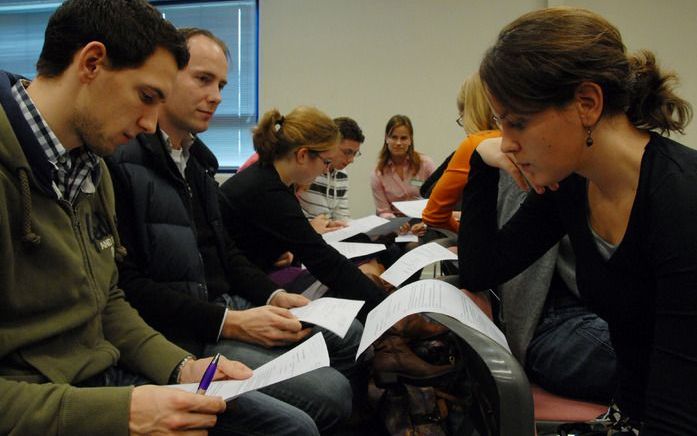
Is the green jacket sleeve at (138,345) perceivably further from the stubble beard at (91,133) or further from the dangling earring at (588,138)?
the dangling earring at (588,138)

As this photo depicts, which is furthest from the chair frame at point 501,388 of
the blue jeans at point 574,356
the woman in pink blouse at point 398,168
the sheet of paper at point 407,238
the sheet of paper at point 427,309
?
the woman in pink blouse at point 398,168

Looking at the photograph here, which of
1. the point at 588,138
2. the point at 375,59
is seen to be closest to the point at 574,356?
the point at 588,138

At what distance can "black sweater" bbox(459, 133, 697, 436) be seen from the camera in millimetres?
770

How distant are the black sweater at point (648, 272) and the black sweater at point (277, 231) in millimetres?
730

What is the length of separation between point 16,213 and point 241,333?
0.70 metres

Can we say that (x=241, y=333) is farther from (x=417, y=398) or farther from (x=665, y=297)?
(x=665, y=297)

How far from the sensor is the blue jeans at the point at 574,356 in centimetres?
115

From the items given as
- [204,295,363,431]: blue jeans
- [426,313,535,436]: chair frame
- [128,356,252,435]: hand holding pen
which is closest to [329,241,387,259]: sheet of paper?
[204,295,363,431]: blue jeans

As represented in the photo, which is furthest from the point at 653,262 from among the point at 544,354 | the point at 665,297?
the point at 544,354

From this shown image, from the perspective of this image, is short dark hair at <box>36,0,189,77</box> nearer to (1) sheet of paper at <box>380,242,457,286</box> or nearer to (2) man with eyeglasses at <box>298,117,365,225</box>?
(1) sheet of paper at <box>380,242,457,286</box>

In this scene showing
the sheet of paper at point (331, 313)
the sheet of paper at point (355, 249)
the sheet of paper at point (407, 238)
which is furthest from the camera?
the sheet of paper at point (407, 238)

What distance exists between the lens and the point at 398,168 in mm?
4586

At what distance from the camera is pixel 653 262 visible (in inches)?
33.1

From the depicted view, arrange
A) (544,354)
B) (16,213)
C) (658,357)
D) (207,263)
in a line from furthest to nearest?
(207,263), (544,354), (16,213), (658,357)
